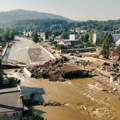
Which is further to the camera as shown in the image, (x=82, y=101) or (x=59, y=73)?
(x=59, y=73)

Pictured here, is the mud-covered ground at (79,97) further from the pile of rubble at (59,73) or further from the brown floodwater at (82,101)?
the pile of rubble at (59,73)

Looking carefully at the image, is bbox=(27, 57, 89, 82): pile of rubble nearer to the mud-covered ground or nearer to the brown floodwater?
the mud-covered ground

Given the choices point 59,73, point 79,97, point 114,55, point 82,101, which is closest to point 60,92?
point 79,97

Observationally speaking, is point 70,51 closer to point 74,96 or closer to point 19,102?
point 74,96

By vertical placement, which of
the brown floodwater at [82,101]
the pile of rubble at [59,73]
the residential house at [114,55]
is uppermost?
the residential house at [114,55]

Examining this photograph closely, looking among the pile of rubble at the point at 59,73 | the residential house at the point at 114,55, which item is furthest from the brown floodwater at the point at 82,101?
the residential house at the point at 114,55

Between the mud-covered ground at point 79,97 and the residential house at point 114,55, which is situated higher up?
the residential house at point 114,55

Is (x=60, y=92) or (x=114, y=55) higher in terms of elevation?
(x=114, y=55)

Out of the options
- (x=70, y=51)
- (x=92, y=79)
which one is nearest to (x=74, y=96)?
(x=92, y=79)

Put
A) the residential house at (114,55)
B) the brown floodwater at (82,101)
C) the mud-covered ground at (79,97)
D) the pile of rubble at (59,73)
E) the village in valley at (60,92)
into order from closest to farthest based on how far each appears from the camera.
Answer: the village in valley at (60,92) → the brown floodwater at (82,101) → the mud-covered ground at (79,97) → the pile of rubble at (59,73) → the residential house at (114,55)

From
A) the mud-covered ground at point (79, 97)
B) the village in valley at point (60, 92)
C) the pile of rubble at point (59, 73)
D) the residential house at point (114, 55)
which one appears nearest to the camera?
the village in valley at point (60, 92)

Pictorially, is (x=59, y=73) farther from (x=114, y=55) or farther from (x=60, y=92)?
(x=114, y=55)

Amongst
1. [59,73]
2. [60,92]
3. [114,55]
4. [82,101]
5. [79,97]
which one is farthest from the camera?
[114,55]

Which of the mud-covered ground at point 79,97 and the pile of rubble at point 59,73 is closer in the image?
the mud-covered ground at point 79,97
